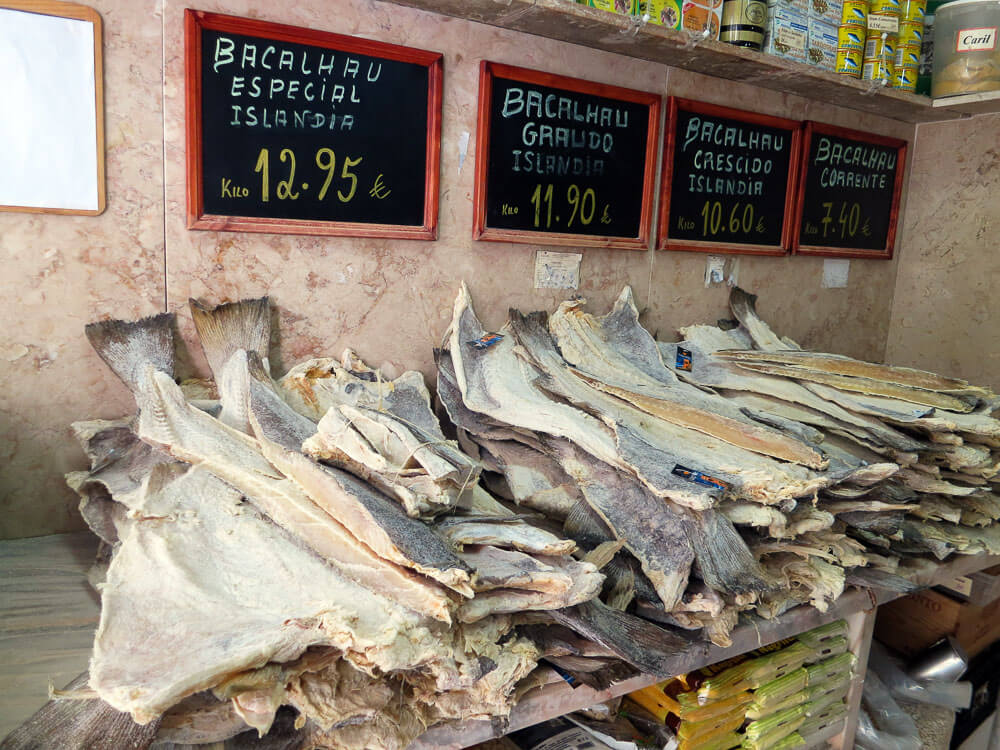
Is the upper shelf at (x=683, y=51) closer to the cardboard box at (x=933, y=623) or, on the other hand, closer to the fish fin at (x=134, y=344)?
the fish fin at (x=134, y=344)

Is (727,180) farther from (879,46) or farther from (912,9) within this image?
(912,9)

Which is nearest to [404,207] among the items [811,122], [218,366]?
[218,366]

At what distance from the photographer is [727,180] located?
2373mm

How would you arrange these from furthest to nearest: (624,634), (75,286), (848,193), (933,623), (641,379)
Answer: (848,193)
(933,623)
(641,379)
(75,286)
(624,634)

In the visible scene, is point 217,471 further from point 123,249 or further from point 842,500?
point 842,500

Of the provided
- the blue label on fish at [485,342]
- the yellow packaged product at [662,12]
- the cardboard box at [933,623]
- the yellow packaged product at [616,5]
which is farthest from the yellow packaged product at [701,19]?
the cardboard box at [933,623]

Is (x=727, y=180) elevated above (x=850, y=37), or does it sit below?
below

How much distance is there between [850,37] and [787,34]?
30cm

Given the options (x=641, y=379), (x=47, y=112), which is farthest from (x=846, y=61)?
(x=47, y=112)

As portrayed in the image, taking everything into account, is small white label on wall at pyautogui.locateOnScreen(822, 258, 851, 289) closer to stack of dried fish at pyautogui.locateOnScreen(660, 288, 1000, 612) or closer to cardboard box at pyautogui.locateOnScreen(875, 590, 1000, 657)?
stack of dried fish at pyautogui.locateOnScreen(660, 288, 1000, 612)

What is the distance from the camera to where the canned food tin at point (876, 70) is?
2318 mm

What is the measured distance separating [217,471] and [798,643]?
1.42 metres

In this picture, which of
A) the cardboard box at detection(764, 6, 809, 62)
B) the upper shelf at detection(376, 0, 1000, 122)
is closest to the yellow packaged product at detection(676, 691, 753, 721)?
the upper shelf at detection(376, 0, 1000, 122)

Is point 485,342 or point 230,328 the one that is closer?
point 230,328
